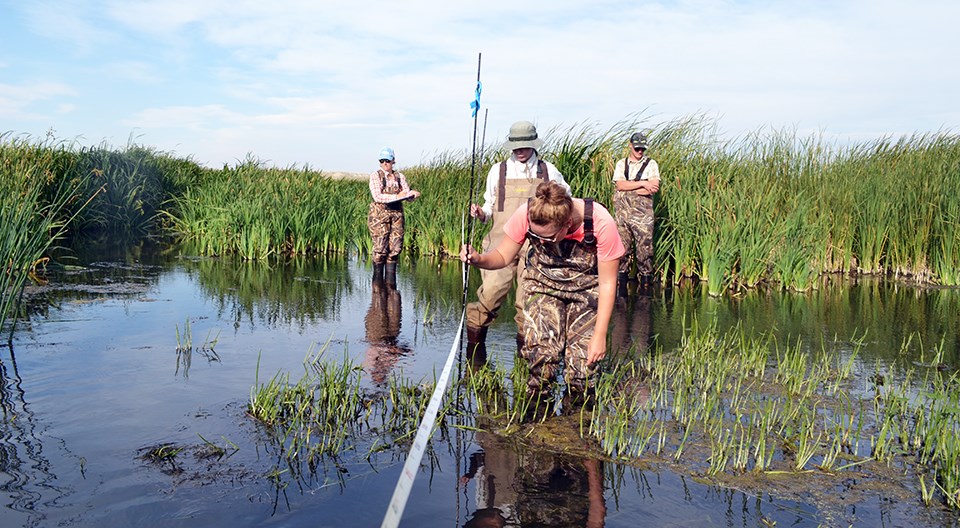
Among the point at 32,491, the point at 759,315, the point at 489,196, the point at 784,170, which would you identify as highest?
the point at 784,170

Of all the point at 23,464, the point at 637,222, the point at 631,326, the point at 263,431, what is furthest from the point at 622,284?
the point at 23,464

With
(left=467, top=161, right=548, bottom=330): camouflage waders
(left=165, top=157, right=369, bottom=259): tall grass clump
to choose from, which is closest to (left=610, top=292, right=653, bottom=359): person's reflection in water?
(left=467, top=161, right=548, bottom=330): camouflage waders

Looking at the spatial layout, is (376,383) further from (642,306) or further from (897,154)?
(897,154)

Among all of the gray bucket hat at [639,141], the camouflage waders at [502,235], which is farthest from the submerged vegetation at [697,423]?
the gray bucket hat at [639,141]

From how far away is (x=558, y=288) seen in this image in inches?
228

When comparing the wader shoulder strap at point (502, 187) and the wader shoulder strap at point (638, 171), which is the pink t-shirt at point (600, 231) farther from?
the wader shoulder strap at point (638, 171)

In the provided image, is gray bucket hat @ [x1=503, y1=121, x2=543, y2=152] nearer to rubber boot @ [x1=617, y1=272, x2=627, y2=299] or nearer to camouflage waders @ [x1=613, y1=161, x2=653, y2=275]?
camouflage waders @ [x1=613, y1=161, x2=653, y2=275]

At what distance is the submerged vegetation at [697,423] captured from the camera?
462 cm

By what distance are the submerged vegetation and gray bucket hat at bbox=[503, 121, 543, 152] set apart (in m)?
2.13

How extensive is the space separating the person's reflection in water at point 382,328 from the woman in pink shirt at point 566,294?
1.44 metres

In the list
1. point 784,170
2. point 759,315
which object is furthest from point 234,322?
point 784,170

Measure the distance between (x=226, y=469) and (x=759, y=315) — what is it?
7.71 metres

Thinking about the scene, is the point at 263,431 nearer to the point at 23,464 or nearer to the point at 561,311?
the point at 23,464

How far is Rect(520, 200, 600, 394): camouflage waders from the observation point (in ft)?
18.9
